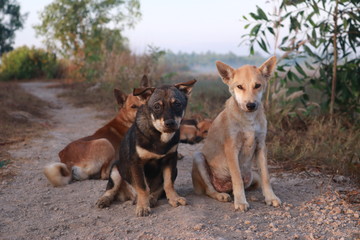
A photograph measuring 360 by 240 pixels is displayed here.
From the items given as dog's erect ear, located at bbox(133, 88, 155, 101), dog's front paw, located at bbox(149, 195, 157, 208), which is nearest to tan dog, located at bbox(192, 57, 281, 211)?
dog's front paw, located at bbox(149, 195, 157, 208)

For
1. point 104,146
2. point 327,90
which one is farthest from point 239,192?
point 327,90

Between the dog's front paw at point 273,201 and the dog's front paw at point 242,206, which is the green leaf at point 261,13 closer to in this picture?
the dog's front paw at point 273,201

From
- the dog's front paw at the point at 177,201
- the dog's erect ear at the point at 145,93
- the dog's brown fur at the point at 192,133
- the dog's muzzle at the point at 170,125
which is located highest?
the dog's erect ear at the point at 145,93

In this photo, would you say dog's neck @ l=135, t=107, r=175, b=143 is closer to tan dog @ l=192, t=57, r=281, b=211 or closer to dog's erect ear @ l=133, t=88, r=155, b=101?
dog's erect ear @ l=133, t=88, r=155, b=101

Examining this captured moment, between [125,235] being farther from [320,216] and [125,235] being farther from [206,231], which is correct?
[320,216]

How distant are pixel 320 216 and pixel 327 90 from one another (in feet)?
15.6

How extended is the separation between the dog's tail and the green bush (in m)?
22.2

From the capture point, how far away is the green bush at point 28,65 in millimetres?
26500

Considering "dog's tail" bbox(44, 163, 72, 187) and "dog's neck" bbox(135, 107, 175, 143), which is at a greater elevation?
"dog's neck" bbox(135, 107, 175, 143)

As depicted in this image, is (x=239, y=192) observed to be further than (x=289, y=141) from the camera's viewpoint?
No

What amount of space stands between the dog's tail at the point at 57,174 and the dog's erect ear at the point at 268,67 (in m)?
2.95

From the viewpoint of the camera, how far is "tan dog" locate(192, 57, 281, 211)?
166 inches

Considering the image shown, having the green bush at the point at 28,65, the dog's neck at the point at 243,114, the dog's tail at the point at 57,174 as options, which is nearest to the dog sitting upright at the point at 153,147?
the dog's neck at the point at 243,114

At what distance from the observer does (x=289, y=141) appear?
739 cm
